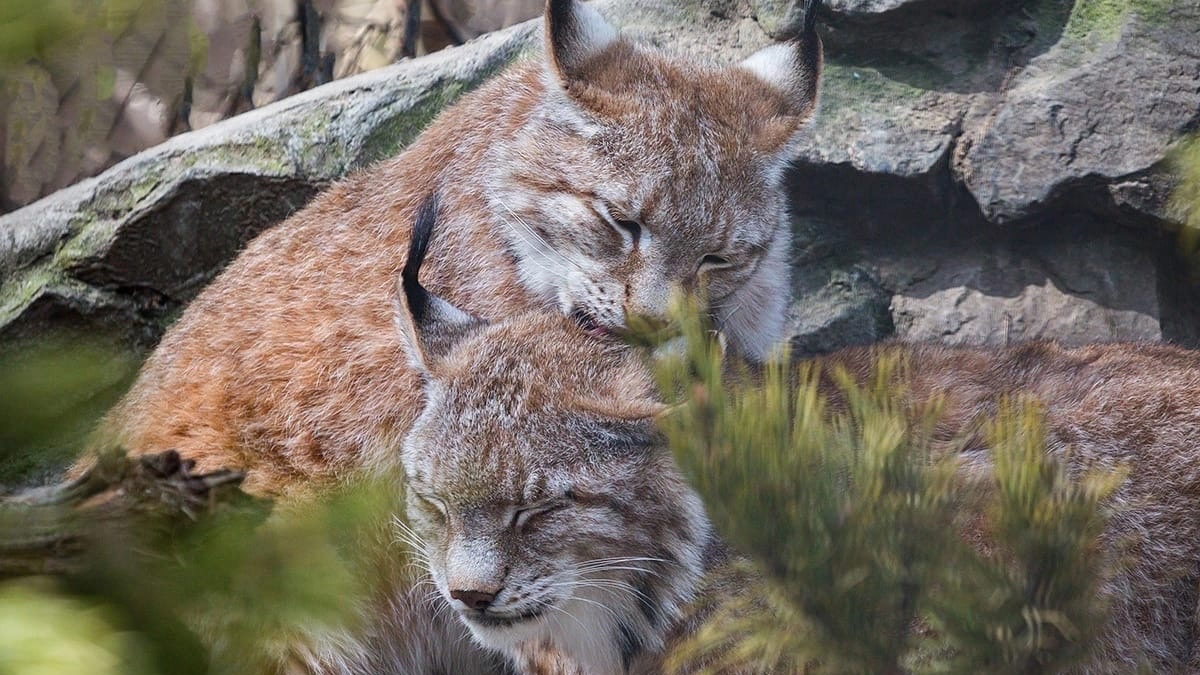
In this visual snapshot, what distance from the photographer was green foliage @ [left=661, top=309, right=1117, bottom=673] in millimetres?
1619

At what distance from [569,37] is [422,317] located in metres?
1.24

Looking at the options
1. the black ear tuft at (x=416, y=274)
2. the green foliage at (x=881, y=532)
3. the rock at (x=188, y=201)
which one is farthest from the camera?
the rock at (x=188, y=201)

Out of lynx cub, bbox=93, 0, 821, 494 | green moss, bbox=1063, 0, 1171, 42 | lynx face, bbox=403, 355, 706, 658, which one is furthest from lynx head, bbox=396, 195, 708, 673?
green moss, bbox=1063, 0, 1171, 42

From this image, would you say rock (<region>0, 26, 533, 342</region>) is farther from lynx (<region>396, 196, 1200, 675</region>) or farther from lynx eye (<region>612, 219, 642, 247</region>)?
lynx (<region>396, 196, 1200, 675</region>)

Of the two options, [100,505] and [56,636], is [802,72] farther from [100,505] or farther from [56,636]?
[56,636]

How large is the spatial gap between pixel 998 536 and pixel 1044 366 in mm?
2180

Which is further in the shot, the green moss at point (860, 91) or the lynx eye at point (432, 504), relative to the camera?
the green moss at point (860, 91)

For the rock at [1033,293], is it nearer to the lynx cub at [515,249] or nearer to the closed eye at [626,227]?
the lynx cub at [515,249]

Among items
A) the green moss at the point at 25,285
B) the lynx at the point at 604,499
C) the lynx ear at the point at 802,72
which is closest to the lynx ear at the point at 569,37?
the lynx ear at the point at 802,72

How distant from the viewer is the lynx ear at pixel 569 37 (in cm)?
411

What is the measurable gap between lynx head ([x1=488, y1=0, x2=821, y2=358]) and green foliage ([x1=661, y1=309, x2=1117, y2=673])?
1.91 metres

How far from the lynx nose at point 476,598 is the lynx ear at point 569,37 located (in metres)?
1.87

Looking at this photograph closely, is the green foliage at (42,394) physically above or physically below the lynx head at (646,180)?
above

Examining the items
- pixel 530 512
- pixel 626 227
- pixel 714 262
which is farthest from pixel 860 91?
pixel 530 512
